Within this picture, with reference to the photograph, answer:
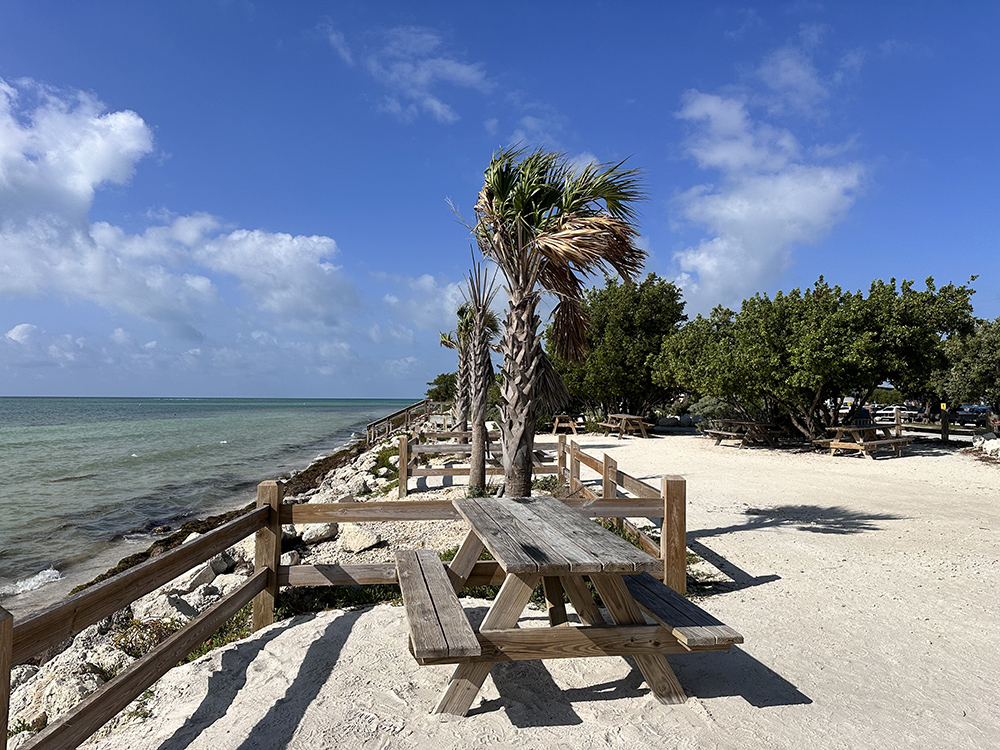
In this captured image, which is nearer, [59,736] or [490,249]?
[59,736]

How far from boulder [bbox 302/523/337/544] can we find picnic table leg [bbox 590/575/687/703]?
20.4 ft

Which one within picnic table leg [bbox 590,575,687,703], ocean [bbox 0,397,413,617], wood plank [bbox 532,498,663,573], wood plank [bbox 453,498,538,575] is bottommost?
ocean [bbox 0,397,413,617]

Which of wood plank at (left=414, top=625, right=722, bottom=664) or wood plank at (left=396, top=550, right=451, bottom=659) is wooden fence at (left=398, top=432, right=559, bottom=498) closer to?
wood plank at (left=396, top=550, right=451, bottom=659)

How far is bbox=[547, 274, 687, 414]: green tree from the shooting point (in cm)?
2853

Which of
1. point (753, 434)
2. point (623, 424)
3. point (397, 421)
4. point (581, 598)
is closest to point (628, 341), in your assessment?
point (623, 424)

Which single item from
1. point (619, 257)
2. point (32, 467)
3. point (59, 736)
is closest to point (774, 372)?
point (619, 257)

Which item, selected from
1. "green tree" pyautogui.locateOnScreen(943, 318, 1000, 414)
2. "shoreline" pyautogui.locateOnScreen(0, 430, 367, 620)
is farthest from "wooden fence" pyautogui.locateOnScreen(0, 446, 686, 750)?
"green tree" pyautogui.locateOnScreen(943, 318, 1000, 414)

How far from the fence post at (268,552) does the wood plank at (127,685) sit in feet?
0.92

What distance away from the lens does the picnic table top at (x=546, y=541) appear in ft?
10.3

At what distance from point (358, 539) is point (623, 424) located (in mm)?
18872

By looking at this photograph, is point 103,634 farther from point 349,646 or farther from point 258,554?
point 349,646

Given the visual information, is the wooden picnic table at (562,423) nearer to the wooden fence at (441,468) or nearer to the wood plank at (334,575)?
the wooden fence at (441,468)

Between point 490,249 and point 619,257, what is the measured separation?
1.76m

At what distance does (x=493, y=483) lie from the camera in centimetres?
1300
